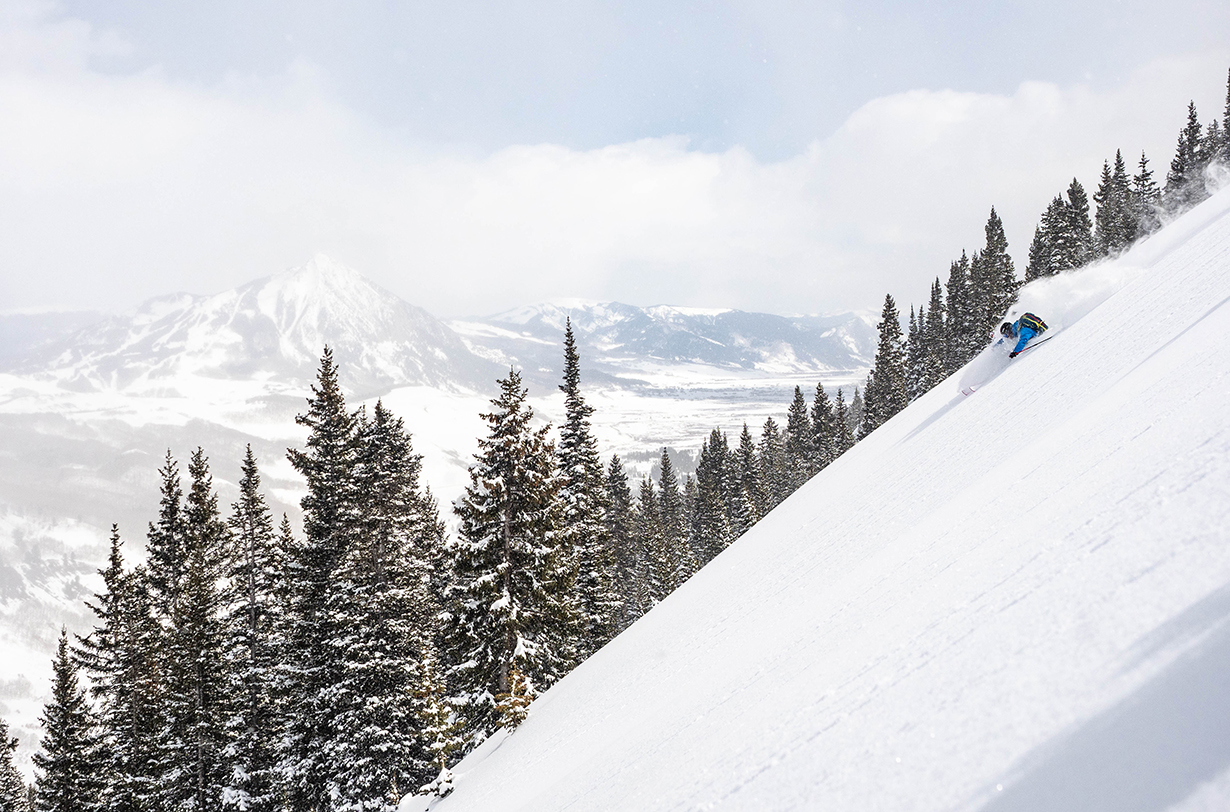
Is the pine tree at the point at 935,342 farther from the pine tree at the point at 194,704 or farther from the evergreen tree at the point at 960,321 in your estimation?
the pine tree at the point at 194,704

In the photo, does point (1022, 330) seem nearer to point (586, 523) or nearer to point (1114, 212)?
point (586, 523)

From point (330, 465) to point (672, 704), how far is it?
60.9 feet

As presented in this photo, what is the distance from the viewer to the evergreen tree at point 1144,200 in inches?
2520

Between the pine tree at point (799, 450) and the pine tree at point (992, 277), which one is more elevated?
the pine tree at point (992, 277)

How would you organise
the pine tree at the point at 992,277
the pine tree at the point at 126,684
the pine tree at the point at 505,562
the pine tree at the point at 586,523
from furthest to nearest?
1. the pine tree at the point at 992,277
2. the pine tree at the point at 586,523
3. the pine tree at the point at 126,684
4. the pine tree at the point at 505,562

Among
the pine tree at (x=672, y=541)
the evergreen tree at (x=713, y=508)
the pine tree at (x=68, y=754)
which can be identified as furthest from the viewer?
the evergreen tree at (x=713, y=508)

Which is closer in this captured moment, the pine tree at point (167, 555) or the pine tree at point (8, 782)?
the pine tree at point (167, 555)

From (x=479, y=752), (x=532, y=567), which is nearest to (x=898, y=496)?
(x=479, y=752)

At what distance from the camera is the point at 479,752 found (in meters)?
12.6

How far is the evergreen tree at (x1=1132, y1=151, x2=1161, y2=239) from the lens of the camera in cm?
6400

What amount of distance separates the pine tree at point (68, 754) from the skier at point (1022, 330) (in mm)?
35504

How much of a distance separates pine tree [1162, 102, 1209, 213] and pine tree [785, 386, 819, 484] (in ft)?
147

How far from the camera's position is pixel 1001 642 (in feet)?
8.04

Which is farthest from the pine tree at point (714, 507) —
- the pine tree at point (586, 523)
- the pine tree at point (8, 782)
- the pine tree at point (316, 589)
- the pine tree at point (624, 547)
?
the pine tree at point (8, 782)
